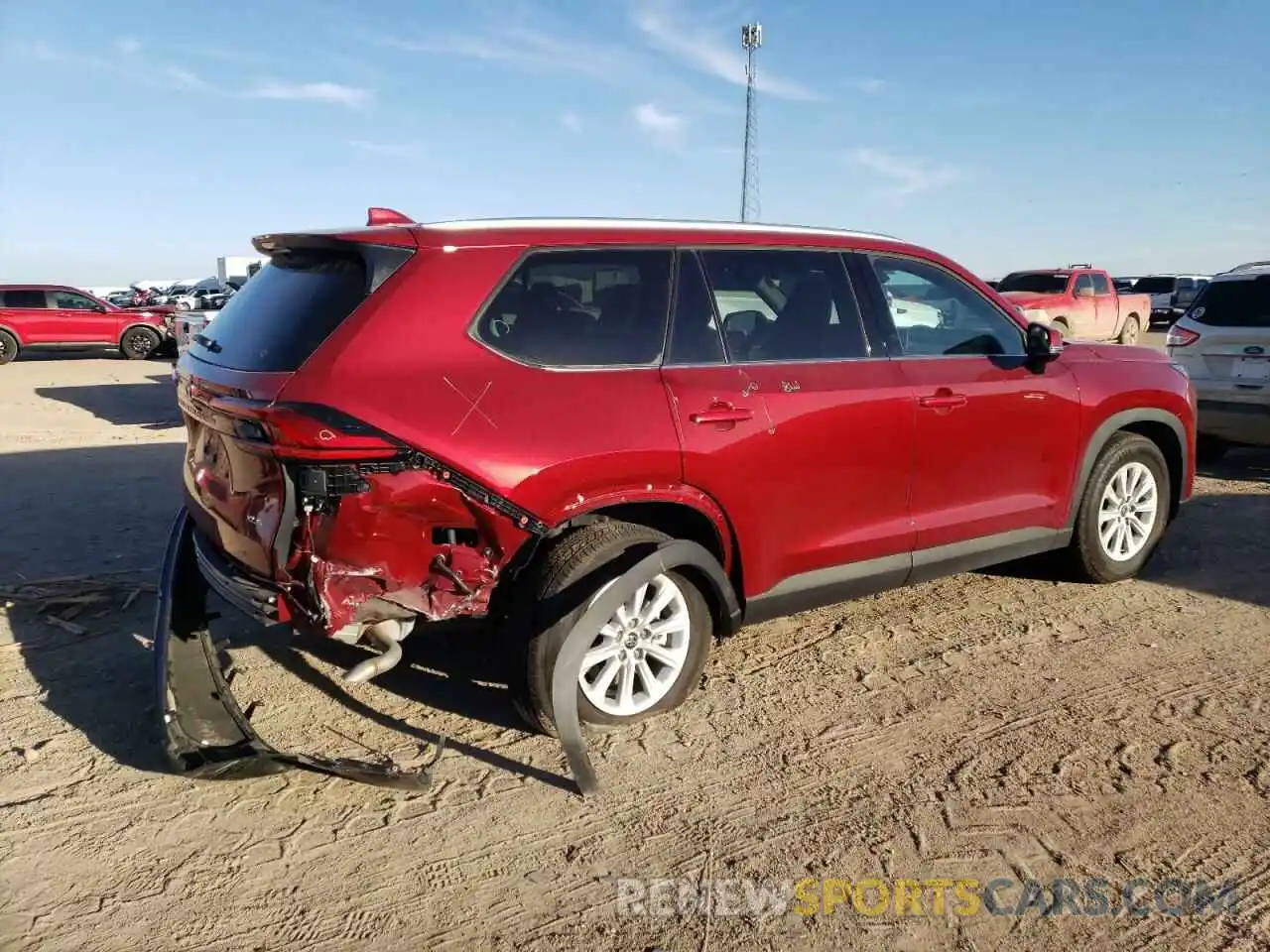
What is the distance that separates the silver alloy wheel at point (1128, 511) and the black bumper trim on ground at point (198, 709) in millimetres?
Result: 3672

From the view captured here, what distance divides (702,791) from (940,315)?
101 inches

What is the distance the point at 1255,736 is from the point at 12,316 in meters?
22.6

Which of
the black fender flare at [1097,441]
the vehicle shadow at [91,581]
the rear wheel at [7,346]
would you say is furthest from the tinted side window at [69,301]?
the black fender flare at [1097,441]

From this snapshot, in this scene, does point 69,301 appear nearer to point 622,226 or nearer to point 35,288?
point 35,288

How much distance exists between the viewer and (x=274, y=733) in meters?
3.68

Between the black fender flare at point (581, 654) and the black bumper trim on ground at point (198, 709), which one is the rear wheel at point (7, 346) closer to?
→ the black bumper trim on ground at point (198, 709)

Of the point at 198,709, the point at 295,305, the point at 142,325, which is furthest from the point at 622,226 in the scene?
the point at 142,325

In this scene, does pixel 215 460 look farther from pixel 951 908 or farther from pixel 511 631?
pixel 951 908

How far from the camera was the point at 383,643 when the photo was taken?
11.1ft

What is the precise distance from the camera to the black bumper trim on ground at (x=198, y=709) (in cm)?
321

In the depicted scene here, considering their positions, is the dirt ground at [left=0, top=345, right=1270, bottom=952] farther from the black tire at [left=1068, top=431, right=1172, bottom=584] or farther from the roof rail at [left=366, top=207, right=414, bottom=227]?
the roof rail at [left=366, top=207, right=414, bottom=227]

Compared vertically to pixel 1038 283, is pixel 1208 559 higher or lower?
lower

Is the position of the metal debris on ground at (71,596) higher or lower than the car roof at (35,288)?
lower

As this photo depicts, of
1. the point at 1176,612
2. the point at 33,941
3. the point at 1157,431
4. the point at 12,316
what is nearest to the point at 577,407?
the point at 33,941
